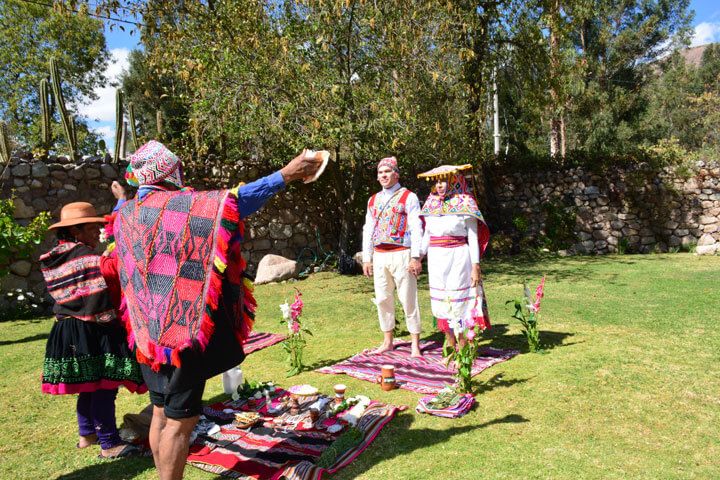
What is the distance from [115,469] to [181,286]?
62.6 inches

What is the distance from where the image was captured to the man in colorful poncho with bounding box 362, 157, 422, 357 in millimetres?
5117

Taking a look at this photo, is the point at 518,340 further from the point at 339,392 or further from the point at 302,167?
the point at 302,167

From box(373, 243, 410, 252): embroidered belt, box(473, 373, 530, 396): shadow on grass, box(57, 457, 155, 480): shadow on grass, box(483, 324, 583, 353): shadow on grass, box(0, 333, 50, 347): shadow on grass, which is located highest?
box(373, 243, 410, 252): embroidered belt

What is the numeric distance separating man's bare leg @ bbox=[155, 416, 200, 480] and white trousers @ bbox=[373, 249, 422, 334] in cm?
284

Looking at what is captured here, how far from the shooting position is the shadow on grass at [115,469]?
3.20 metres

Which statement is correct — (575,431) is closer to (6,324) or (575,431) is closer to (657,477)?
(657,477)

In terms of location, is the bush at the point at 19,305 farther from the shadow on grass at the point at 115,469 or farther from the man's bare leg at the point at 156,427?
the man's bare leg at the point at 156,427

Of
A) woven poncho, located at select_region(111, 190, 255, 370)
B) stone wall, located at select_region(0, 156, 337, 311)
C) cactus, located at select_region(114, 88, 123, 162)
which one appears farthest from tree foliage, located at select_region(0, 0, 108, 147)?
woven poncho, located at select_region(111, 190, 255, 370)

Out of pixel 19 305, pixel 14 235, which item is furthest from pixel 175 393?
pixel 19 305

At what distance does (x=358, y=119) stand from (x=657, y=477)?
7928 mm

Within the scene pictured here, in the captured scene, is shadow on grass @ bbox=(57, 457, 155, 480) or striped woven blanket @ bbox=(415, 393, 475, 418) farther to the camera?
striped woven blanket @ bbox=(415, 393, 475, 418)

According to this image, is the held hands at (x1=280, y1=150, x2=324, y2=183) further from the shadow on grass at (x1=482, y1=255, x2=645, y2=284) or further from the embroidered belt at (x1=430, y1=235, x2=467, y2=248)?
the shadow on grass at (x1=482, y1=255, x2=645, y2=284)

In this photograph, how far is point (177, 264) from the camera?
251cm

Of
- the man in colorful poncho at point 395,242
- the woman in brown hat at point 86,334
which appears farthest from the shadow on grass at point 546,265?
the woman in brown hat at point 86,334
